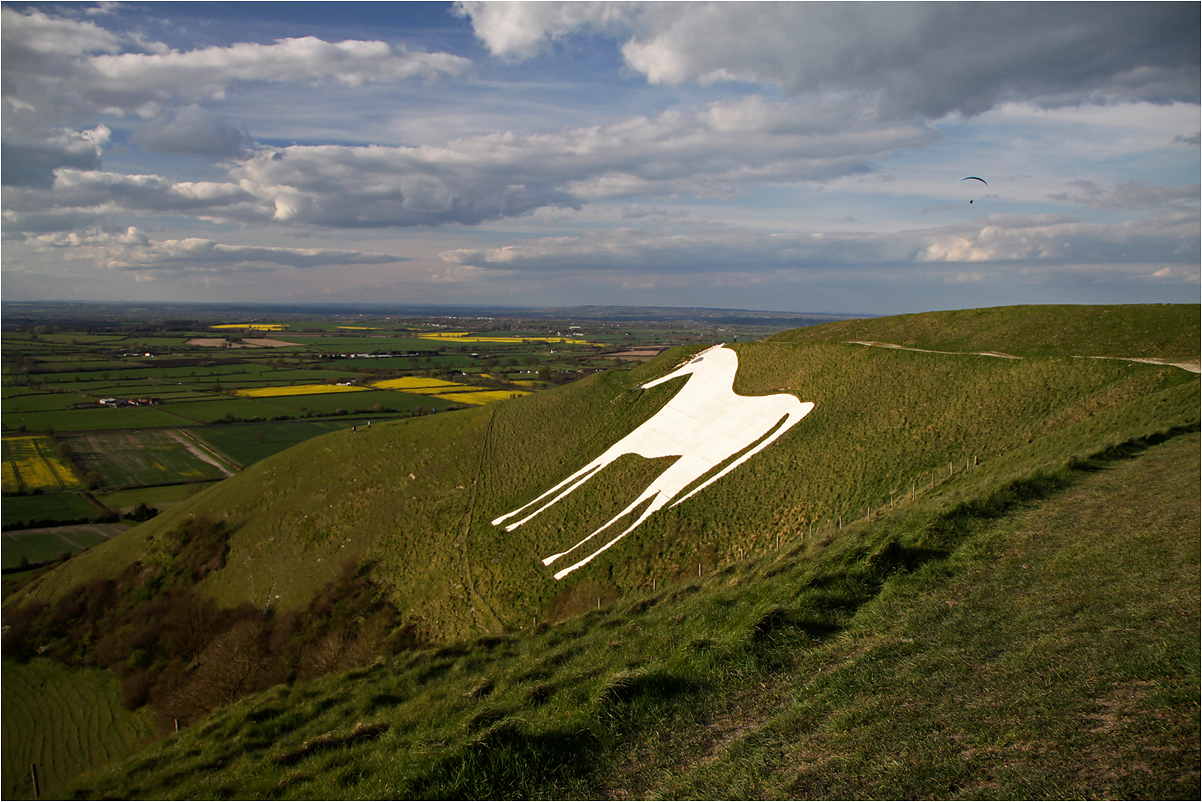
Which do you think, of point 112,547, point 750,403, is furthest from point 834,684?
point 112,547

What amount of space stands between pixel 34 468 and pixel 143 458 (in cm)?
1222

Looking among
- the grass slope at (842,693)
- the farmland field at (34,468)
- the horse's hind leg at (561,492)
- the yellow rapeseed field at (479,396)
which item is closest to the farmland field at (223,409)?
the farmland field at (34,468)

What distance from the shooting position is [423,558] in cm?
4025

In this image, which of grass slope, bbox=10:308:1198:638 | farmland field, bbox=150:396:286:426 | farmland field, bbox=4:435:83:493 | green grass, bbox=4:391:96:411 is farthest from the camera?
green grass, bbox=4:391:96:411

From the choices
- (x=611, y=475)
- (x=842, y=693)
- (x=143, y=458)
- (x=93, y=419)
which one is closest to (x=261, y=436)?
(x=143, y=458)

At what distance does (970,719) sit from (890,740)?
1274 millimetres

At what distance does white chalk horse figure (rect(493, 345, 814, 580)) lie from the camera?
1518 inches

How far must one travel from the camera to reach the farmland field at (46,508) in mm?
66444

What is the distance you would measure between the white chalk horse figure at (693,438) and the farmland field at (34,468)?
7298 cm

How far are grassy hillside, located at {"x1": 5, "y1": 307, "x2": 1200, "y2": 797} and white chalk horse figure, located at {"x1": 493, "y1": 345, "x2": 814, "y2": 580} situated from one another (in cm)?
135

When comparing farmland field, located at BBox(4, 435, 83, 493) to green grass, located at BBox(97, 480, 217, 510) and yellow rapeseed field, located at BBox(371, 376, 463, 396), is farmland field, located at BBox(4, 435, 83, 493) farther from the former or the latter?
yellow rapeseed field, located at BBox(371, 376, 463, 396)

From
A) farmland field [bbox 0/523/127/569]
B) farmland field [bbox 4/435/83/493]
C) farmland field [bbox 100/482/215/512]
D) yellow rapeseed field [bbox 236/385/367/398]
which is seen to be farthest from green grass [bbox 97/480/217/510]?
yellow rapeseed field [bbox 236/385/367/398]

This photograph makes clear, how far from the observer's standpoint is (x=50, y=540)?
6122 centimetres

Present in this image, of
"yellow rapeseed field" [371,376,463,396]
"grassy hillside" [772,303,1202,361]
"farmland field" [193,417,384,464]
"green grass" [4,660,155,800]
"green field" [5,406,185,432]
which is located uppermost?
"grassy hillside" [772,303,1202,361]
